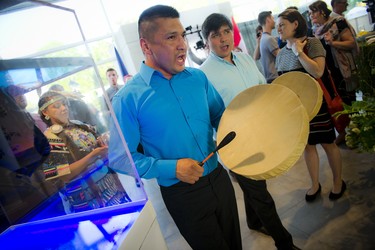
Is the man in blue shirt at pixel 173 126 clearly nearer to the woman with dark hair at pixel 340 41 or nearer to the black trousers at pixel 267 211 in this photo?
the black trousers at pixel 267 211

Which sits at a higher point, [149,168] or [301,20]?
[301,20]

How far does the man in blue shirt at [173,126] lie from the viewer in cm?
110

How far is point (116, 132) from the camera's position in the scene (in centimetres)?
95

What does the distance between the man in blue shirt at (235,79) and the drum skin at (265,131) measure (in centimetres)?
58

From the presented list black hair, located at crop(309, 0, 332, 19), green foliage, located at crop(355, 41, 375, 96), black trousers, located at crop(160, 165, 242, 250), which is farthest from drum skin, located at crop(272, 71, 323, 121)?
black hair, located at crop(309, 0, 332, 19)

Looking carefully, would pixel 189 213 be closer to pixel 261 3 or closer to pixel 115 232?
pixel 115 232

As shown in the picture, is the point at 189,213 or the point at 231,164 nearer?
the point at 231,164

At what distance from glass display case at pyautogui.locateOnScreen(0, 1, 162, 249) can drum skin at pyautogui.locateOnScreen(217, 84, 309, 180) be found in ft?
1.23

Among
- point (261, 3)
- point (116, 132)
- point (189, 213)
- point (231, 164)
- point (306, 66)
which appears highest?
point (261, 3)

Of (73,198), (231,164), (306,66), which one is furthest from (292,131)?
(306,66)

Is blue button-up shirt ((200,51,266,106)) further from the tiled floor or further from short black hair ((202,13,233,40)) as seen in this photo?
the tiled floor

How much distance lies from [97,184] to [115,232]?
230 millimetres

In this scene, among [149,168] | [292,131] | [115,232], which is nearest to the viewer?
[115,232]

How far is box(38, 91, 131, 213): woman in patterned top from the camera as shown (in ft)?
2.67
